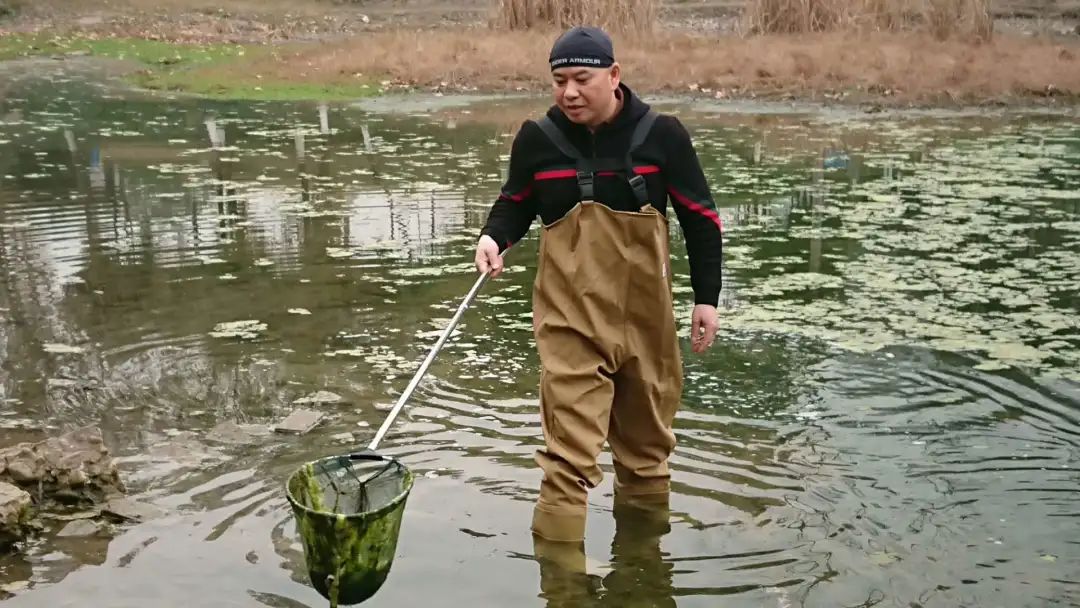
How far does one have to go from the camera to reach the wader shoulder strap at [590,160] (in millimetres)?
4211

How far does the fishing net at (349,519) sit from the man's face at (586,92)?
130 cm

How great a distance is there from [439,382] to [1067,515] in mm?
3118

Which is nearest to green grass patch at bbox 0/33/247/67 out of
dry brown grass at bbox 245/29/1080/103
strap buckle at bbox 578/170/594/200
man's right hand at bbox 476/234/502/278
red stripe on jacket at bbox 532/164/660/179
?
dry brown grass at bbox 245/29/1080/103

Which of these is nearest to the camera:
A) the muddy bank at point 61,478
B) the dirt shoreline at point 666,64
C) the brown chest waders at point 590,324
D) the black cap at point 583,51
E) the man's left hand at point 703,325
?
the black cap at point 583,51

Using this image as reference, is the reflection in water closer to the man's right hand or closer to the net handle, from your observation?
the net handle

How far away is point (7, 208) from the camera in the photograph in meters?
11.6

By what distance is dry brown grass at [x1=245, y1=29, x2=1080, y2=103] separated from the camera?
70.0 ft

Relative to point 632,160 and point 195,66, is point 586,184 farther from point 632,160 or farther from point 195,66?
point 195,66

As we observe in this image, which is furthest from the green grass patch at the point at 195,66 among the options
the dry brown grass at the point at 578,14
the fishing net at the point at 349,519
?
the fishing net at the point at 349,519

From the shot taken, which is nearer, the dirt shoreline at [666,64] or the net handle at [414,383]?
the net handle at [414,383]

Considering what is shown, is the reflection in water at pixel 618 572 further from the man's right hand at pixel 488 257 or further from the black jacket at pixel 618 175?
the black jacket at pixel 618 175

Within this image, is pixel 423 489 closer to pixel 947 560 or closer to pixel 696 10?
pixel 947 560

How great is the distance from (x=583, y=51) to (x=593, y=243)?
0.63 meters

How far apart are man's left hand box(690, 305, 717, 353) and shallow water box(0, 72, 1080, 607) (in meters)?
0.72
